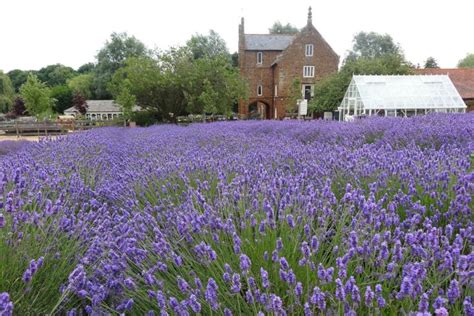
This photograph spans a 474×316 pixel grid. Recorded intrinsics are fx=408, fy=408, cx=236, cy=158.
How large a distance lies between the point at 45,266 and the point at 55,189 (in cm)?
126

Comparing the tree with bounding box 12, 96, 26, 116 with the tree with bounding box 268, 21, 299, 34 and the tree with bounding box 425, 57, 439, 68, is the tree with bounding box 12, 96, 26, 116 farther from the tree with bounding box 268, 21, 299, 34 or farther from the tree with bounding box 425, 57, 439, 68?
the tree with bounding box 425, 57, 439, 68

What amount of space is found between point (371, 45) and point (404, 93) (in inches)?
1193

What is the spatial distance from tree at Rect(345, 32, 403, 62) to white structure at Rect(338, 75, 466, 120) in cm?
2683

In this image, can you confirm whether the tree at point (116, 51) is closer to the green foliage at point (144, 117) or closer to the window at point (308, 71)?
the window at point (308, 71)

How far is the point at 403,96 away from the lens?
862 inches

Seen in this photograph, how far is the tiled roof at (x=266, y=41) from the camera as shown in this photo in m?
37.5

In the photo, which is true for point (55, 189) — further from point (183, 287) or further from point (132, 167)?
point (183, 287)

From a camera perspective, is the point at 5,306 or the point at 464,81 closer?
the point at 5,306

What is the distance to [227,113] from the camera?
22.8 meters

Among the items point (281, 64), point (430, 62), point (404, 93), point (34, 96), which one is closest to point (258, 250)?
point (404, 93)

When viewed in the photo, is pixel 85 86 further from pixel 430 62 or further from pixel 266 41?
pixel 430 62

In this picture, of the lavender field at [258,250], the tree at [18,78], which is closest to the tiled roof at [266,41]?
the lavender field at [258,250]

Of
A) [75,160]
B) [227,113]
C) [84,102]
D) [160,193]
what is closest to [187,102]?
[227,113]

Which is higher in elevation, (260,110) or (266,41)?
(266,41)
